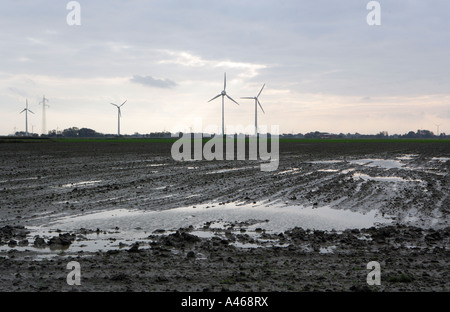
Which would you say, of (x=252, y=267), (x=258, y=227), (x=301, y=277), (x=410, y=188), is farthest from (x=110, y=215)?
(x=410, y=188)

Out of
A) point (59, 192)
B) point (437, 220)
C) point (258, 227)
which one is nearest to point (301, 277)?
point (258, 227)

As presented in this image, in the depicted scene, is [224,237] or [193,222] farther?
[193,222]

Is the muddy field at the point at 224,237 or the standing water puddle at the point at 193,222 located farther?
the standing water puddle at the point at 193,222

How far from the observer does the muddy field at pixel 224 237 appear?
725 cm

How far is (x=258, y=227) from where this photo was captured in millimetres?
11742

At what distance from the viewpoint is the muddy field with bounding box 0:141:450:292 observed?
7254 millimetres

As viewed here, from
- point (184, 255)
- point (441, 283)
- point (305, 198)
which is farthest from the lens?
point (305, 198)

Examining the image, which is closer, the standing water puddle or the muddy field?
the muddy field

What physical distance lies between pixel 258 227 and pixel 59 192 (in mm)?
10246

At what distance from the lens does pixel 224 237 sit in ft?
34.7

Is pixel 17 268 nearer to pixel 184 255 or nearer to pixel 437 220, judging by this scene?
pixel 184 255

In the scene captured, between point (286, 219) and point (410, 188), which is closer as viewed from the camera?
point (286, 219)
